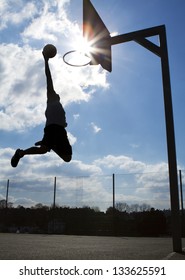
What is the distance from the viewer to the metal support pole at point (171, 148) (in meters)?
6.43

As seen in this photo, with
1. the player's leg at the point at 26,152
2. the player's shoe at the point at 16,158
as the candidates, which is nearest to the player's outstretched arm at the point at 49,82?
the player's leg at the point at 26,152

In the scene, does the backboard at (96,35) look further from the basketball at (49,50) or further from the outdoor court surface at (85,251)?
the outdoor court surface at (85,251)

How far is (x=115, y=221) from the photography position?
19.0 meters

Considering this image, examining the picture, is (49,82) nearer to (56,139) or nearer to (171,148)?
(56,139)

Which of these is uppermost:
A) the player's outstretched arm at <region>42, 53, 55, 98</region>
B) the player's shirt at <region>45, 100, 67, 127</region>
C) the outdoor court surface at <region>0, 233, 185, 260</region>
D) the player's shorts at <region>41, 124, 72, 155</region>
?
the player's outstretched arm at <region>42, 53, 55, 98</region>

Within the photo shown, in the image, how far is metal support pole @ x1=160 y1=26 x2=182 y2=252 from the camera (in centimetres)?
643

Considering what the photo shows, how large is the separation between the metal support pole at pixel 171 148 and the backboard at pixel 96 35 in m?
1.21

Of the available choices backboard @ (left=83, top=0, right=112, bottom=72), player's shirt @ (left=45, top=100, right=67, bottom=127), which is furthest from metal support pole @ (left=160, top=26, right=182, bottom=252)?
player's shirt @ (left=45, top=100, right=67, bottom=127)

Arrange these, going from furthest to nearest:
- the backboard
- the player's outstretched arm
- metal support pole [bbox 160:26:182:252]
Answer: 1. the backboard
2. metal support pole [bbox 160:26:182:252]
3. the player's outstretched arm

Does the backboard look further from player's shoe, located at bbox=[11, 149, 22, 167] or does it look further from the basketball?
player's shoe, located at bbox=[11, 149, 22, 167]

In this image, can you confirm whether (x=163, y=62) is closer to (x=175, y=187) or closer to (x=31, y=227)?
(x=175, y=187)

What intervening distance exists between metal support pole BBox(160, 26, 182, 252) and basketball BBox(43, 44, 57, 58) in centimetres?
225
